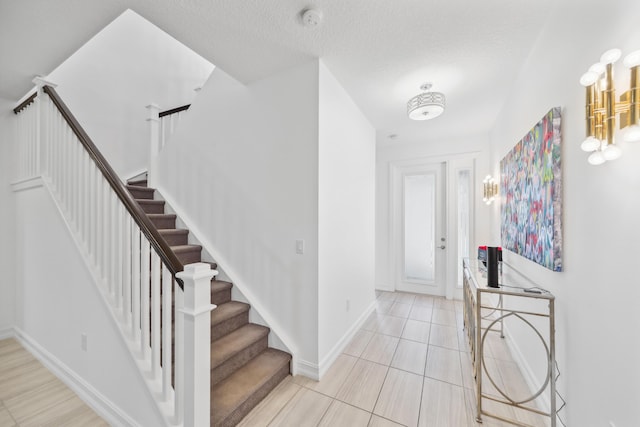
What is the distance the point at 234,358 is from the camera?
1974 millimetres

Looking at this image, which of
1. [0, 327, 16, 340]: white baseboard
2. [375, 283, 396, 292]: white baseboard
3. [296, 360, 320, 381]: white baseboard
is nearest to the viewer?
[296, 360, 320, 381]: white baseboard

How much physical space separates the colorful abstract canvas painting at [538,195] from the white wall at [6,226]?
5.04 m

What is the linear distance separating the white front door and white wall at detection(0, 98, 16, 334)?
17.0ft

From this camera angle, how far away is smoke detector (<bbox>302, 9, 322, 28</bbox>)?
160 cm

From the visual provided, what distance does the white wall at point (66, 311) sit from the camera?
1598 mm

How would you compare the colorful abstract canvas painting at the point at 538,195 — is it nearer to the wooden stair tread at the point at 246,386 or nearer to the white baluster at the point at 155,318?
the wooden stair tread at the point at 246,386

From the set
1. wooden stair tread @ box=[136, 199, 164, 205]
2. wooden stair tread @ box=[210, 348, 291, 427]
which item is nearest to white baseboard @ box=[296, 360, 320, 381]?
wooden stair tread @ box=[210, 348, 291, 427]

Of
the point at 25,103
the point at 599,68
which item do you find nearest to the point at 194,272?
the point at 599,68

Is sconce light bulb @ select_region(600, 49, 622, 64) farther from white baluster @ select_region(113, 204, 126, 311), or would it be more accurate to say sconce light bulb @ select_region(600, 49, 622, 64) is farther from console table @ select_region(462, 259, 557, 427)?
white baluster @ select_region(113, 204, 126, 311)

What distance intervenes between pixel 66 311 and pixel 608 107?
11.7 feet

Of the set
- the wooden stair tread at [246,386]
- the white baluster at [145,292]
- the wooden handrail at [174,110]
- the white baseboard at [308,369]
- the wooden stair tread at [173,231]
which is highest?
the wooden handrail at [174,110]

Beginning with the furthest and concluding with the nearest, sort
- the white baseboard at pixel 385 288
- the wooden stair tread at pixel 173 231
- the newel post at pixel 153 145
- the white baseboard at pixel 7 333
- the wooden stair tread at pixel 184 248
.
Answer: the white baseboard at pixel 385 288 < the newel post at pixel 153 145 < the white baseboard at pixel 7 333 < the wooden stair tread at pixel 173 231 < the wooden stair tread at pixel 184 248

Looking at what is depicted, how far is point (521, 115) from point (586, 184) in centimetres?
132

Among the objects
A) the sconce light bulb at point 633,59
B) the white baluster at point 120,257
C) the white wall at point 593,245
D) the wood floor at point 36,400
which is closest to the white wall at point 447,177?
the white wall at point 593,245
